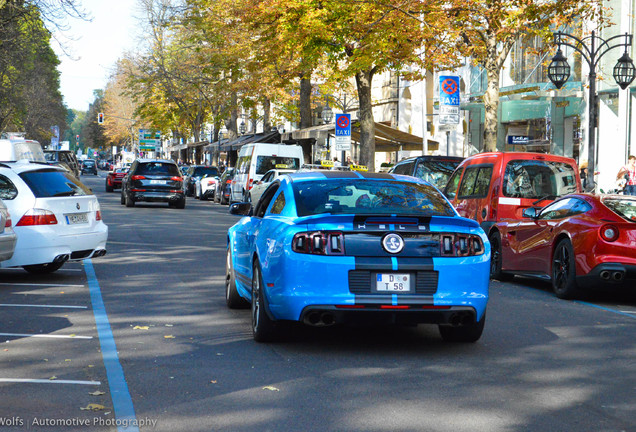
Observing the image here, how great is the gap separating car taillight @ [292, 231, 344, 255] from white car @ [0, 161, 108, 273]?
18.3 feet

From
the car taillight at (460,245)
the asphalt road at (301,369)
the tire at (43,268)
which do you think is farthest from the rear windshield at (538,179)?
the car taillight at (460,245)

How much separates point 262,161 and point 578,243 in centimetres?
2155

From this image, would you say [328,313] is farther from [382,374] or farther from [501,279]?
[501,279]

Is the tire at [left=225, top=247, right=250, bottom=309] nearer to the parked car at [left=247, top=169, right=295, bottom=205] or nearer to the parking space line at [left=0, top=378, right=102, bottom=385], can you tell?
the parking space line at [left=0, top=378, right=102, bottom=385]

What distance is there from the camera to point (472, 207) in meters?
15.9

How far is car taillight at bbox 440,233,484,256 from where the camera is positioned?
7.57m

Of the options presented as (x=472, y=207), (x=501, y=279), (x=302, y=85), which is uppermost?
(x=302, y=85)

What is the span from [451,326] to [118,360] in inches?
110

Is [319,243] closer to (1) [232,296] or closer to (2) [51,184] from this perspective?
(1) [232,296]

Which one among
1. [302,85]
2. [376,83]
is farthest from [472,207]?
[376,83]

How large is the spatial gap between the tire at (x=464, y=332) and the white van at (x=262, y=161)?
23.2 metres

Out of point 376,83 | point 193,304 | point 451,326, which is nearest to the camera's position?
point 451,326

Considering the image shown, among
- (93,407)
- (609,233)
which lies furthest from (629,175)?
(93,407)

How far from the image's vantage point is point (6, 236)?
11078mm
